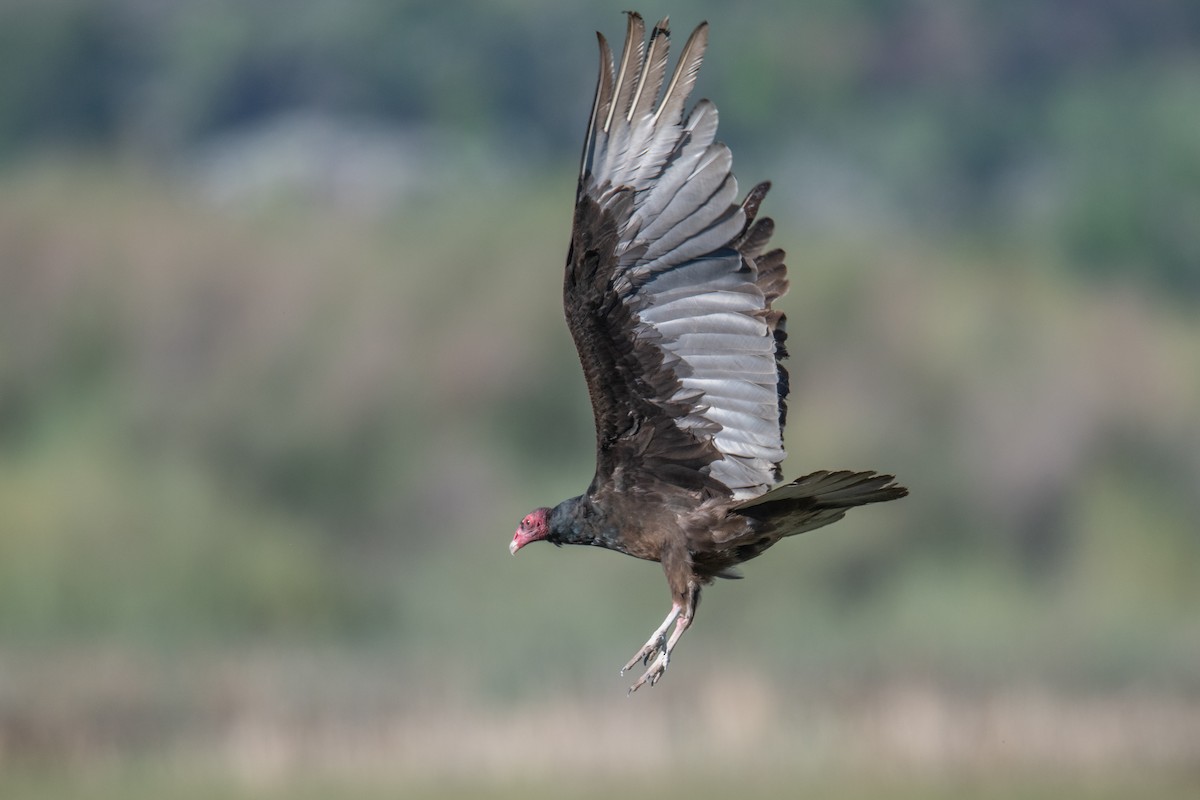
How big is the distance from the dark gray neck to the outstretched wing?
10cm

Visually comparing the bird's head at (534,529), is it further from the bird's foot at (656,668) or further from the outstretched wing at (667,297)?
the bird's foot at (656,668)

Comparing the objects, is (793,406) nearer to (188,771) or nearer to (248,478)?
(248,478)

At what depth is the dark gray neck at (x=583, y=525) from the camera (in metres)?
7.48

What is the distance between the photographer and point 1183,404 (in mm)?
33062

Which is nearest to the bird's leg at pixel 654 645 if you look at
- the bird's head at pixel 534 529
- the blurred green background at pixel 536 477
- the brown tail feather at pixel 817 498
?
the brown tail feather at pixel 817 498

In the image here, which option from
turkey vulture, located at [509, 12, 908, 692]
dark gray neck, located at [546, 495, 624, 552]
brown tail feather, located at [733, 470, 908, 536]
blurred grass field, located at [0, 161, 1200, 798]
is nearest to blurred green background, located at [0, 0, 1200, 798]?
blurred grass field, located at [0, 161, 1200, 798]

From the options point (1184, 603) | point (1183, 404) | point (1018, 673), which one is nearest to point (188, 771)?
point (1018, 673)

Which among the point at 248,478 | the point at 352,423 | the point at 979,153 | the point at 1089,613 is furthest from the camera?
the point at 979,153

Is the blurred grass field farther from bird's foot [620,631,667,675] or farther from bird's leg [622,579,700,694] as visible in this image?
bird's foot [620,631,667,675]

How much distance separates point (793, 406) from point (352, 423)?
28.0ft

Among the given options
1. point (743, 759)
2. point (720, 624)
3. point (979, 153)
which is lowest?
point (743, 759)

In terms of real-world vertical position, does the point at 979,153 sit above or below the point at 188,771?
above

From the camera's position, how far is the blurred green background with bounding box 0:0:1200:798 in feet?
56.8

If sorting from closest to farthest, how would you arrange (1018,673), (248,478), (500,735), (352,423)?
(500,735)
(1018,673)
(248,478)
(352,423)
